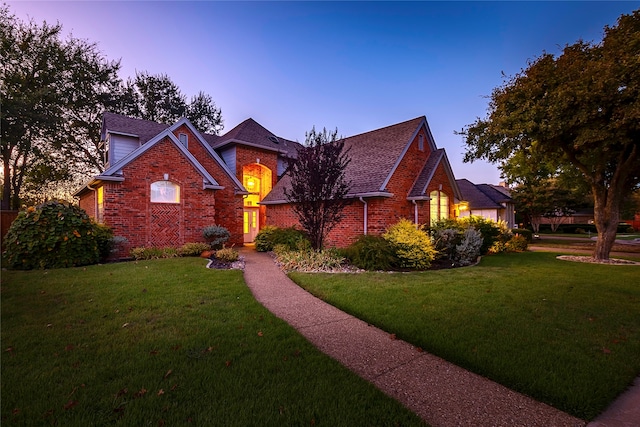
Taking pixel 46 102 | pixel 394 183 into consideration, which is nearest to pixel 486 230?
pixel 394 183

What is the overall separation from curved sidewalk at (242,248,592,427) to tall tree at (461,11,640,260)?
10.1m

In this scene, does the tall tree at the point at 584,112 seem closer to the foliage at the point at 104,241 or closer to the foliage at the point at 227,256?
the foliage at the point at 227,256

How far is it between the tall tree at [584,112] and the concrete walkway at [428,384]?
962 cm

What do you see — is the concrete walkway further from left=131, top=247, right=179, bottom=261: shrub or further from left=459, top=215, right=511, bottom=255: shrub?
left=459, top=215, right=511, bottom=255: shrub

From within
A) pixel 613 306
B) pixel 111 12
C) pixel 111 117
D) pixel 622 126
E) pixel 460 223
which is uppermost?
pixel 111 12

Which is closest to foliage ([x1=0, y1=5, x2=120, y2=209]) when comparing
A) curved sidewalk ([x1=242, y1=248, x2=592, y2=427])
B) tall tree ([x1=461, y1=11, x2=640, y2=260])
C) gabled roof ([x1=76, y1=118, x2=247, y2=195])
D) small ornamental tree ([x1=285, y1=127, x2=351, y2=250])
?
gabled roof ([x1=76, y1=118, x2=247, y2=195])

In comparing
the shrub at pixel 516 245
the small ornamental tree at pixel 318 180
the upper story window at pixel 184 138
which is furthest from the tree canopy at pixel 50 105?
the shrub at pixel 516 245

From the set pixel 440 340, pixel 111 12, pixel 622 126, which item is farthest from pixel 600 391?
pixel 111 12

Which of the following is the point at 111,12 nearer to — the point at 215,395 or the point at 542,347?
the point at 215,395

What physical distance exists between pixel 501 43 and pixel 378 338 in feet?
49.2

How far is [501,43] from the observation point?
12.8 metres

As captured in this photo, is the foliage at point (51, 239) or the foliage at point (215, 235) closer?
the foliage at point (51, 239)

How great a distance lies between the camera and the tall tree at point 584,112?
337 inches

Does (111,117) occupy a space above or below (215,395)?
above
